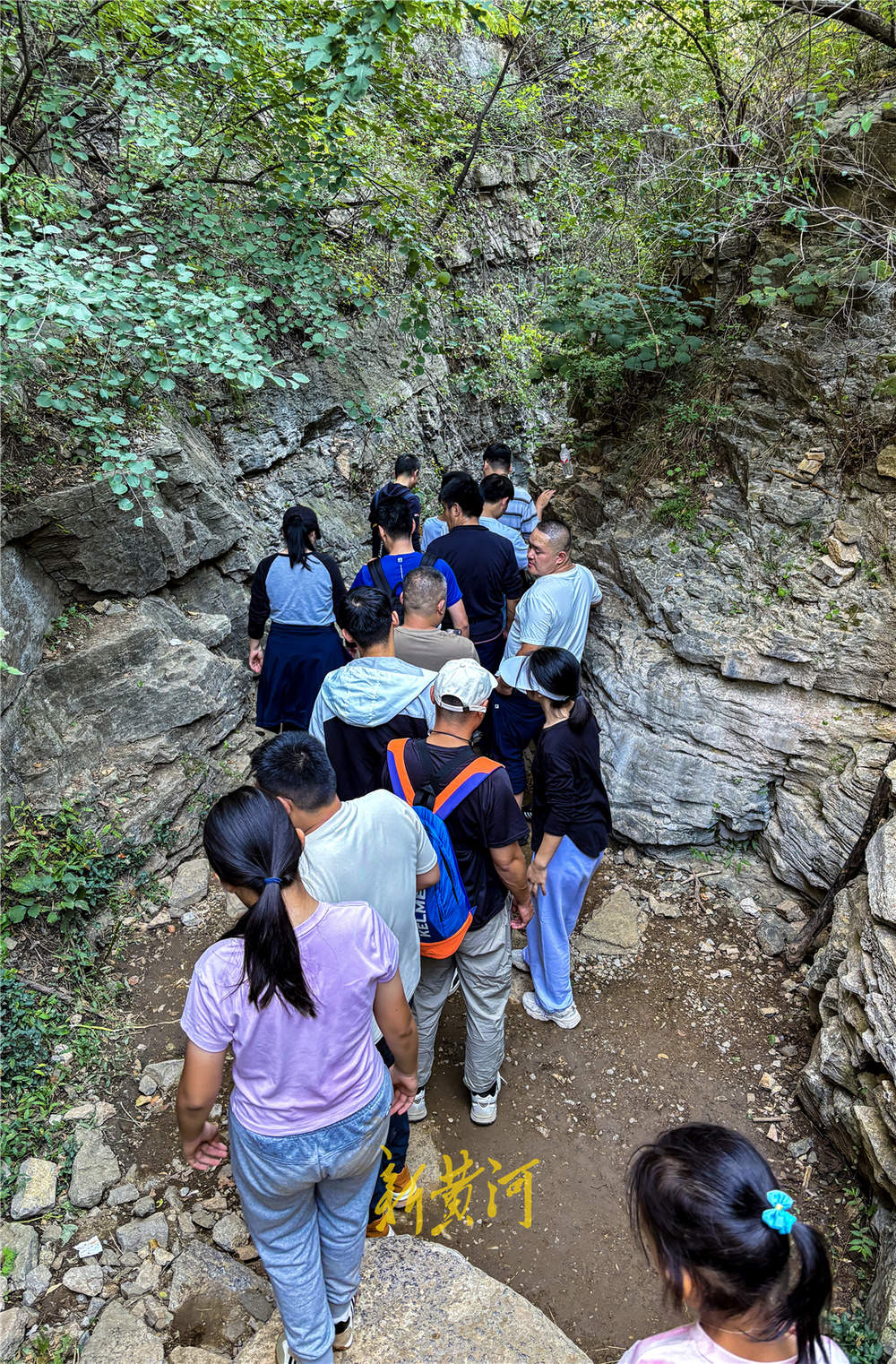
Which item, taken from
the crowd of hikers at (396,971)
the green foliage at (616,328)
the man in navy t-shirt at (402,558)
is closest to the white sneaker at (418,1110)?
the crowd of hikers at (396,971)

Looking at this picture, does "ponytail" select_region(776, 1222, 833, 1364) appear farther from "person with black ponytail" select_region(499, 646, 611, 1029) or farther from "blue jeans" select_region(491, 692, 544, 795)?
"blue jeans" select_region(491, 692, 544, 795)

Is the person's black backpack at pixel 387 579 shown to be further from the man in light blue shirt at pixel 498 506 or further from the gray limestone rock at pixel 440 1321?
the gray limestone rock at pixel 440 1321

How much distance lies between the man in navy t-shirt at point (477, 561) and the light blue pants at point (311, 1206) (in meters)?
3.72

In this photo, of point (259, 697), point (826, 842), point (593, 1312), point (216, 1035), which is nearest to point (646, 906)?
point (826, 842)

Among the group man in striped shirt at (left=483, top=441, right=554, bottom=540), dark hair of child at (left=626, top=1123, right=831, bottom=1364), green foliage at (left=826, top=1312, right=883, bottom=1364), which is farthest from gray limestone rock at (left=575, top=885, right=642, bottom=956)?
dark hair of child at (left=626, top=1123, right=831, bottom=1364)

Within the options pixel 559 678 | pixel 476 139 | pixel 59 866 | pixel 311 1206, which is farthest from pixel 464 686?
pixel 476 139

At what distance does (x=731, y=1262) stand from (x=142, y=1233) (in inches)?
105

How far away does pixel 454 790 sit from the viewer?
2.92 m

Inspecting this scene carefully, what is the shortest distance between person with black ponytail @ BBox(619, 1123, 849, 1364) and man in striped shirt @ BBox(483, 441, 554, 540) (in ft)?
17.8

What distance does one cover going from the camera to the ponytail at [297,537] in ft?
15.8

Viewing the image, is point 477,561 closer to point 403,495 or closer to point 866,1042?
point 403,495

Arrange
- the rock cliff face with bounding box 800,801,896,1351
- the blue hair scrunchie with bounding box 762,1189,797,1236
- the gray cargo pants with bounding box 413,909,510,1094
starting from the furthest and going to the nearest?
the gray cargo pants with bounding box 413,909,510,1094 < the rock cliff face with bounding box 800,801,896,1351 < the blue hair scrunchie with bounding box 762,1189,797,1236

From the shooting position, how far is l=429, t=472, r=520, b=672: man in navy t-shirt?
5301 mm

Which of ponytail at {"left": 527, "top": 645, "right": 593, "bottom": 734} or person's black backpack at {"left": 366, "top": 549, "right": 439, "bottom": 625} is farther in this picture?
person's black backpack at {"left": 366, "top": 549, "right": 439, "bottom": 625}
